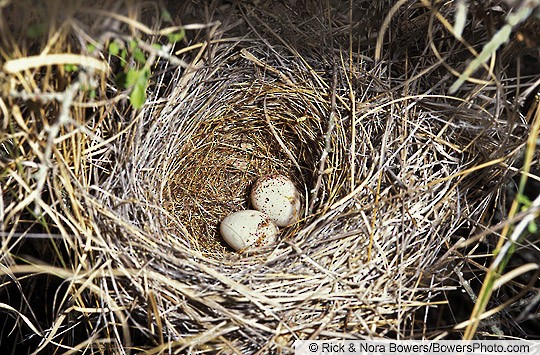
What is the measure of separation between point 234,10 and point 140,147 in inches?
14.6

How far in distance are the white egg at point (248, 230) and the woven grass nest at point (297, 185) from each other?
4 centimetres

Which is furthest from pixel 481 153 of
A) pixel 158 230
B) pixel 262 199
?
pixel 158 230

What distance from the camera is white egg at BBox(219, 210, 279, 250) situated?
53.0 inches

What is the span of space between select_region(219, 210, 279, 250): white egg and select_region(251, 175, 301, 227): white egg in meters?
0.04

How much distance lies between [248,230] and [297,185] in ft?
0.69

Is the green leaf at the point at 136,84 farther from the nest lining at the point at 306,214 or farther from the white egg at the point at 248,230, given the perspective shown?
the white egg at the point at 248,230

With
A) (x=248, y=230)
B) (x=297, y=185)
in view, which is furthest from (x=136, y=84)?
(x=297, y=185)

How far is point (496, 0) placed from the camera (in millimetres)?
1131

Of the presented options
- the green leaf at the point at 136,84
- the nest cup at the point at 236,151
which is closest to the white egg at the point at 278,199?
the nest cup at the point at 236,151

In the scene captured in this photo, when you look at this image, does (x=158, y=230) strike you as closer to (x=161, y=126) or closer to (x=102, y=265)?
(x=102, y=265)

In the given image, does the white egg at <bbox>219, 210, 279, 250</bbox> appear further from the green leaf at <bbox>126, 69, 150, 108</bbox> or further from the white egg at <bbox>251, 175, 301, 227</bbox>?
the green leaf at <bbox>126, 69, 150, 108</bbox>

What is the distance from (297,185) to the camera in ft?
4.89

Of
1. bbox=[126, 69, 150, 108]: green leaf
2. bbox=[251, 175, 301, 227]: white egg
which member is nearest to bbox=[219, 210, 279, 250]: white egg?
bbox=[251, 175, 301, 227]: white egg

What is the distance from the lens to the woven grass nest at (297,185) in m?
1.07
